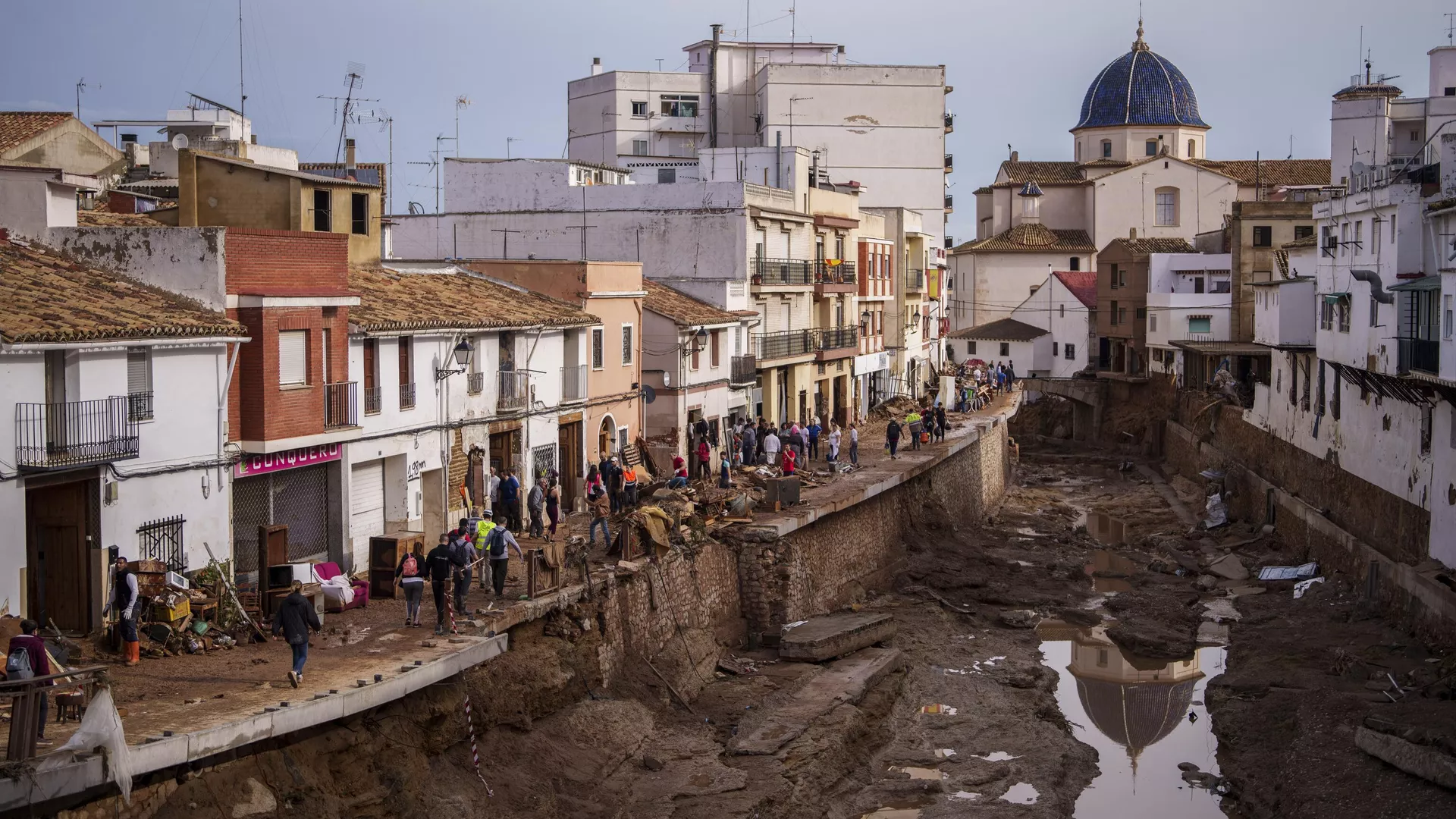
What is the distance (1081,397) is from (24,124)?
176ft

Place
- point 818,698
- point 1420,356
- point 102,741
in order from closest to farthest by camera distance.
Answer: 1. point 102,741
2. point 818,698
3. point 1420,356

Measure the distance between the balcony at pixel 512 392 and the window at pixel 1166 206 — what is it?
6726cm

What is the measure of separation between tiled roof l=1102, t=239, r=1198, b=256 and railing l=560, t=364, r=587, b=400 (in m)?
46.2

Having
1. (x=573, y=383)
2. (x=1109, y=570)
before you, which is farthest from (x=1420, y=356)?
(x=573, y=383)

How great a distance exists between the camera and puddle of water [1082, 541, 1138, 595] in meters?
42.2

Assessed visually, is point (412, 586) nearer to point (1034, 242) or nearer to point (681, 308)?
point (681, 308)

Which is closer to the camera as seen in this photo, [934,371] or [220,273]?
[220,273]

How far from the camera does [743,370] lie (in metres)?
44.3

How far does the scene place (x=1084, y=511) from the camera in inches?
2254

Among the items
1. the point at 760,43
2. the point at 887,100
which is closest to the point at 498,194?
the point at 887,100

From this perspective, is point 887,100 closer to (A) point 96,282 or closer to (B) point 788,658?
(B) point 788,658

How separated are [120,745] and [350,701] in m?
3.64

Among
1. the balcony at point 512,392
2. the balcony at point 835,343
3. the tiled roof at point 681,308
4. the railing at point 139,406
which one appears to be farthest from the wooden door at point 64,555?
the balcony at point 835,343

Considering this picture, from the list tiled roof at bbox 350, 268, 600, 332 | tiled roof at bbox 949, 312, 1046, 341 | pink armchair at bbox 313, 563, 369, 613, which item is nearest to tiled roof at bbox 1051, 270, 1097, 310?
tiled roof at bbox 949, 312, 1046, 341
